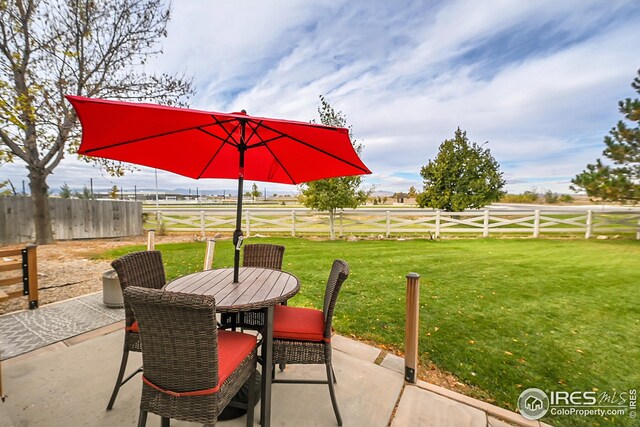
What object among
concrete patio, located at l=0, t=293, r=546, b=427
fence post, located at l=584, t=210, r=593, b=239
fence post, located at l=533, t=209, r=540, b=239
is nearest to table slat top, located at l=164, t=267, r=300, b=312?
concrete patio, located at l=0, t=293, r=546, b=427

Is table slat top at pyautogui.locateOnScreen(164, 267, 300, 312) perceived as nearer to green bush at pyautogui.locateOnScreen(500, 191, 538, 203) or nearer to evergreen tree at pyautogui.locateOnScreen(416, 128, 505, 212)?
evergreen tree at pyautogui.locateOnScreen(416, 128, 505, 212)

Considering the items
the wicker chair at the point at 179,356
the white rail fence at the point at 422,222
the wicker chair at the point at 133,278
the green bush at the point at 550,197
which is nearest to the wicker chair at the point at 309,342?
the wicker chair at the point at 179,356

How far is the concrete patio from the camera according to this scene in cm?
190

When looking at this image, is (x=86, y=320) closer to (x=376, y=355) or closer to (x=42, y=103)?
(x=376, y=355)

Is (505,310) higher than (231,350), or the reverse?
(231,350)

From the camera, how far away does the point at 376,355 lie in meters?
2.76

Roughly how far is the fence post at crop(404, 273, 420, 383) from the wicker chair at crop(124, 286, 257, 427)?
1.53m

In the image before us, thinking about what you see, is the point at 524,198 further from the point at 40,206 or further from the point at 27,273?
the point at 40,206

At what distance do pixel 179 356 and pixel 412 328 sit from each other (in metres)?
1.80

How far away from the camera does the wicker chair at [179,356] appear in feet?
4.14

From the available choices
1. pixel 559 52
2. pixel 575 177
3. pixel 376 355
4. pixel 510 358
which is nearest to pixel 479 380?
pixel 510 358

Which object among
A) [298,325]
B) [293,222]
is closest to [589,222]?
[293,222]

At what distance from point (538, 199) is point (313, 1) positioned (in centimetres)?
3472

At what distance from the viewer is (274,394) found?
2170mm
